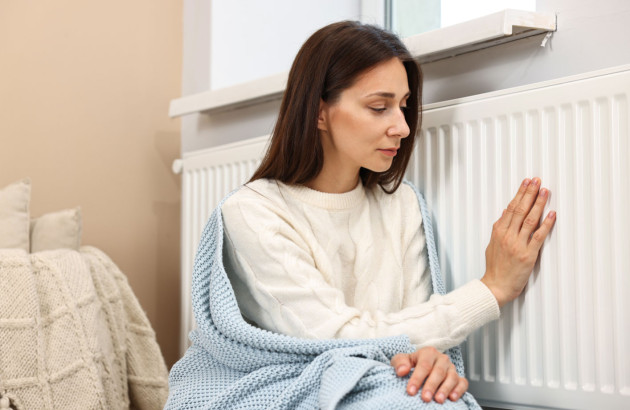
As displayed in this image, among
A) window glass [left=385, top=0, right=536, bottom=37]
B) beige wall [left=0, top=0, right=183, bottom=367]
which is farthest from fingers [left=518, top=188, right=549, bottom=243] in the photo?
beige wall [left=0, top=0, right=183, bottom=367]

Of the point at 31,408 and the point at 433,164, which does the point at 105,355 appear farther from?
the point at 433,164

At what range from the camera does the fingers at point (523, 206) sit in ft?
4.18

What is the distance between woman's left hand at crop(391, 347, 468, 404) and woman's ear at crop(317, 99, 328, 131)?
47 centimetres

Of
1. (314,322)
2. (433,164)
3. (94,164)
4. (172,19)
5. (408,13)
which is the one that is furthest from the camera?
(172,19)

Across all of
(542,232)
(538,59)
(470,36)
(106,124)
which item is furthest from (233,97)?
(542,232)

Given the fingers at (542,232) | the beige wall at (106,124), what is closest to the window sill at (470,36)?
the fingers at (542,232)

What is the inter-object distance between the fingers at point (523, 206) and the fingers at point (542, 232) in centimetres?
3

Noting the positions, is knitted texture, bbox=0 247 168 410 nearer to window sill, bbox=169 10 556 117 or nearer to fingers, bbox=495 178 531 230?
window sill, bbox=169 10 556 117

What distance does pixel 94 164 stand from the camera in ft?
6.96

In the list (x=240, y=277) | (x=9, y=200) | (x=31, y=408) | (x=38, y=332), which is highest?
(x=9, y=200)

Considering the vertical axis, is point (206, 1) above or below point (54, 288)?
above

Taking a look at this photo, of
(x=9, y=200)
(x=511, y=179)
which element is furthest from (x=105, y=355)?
(x=511, y=179)

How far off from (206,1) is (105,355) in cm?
103

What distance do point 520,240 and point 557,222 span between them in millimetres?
65
